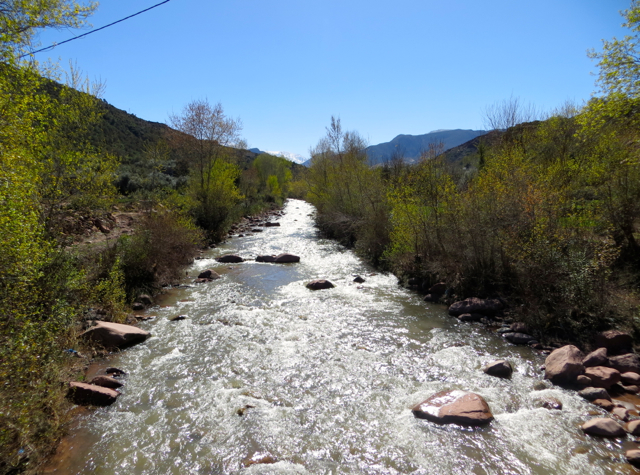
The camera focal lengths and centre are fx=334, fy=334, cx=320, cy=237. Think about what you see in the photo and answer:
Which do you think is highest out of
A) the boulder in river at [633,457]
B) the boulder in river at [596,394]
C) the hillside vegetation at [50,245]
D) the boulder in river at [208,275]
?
the hillside vegetation at [50,245]

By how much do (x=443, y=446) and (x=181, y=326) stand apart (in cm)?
692

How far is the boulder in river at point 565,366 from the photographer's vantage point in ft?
20.1

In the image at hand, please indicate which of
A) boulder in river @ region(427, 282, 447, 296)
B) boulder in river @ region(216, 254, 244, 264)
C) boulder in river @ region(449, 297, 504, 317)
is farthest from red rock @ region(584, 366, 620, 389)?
boulder in river @ region(216, 254, 244, 264)

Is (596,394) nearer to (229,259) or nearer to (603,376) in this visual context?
(603,376)

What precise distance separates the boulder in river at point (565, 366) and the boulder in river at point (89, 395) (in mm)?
7995

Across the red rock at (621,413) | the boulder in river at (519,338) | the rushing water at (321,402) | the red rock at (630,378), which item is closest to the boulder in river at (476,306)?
the rushing water at (321,402)

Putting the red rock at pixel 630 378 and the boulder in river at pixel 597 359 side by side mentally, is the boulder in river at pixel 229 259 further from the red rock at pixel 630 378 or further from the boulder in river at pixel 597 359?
the red rock at pixel 630 378

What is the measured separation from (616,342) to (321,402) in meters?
6.19

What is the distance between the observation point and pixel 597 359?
21.0 feet

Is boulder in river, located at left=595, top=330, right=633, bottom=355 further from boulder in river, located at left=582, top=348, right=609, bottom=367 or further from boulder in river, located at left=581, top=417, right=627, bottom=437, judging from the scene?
boulder in river, located at left=581, top=417, right=627, bottom=437

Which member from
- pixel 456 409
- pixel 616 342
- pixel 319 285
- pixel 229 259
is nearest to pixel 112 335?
pixel 319 285

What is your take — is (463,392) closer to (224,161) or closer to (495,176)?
(495,176)

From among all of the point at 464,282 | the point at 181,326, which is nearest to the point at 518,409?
the point at 464,282

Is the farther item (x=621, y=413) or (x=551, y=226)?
(x=551, y=226)
